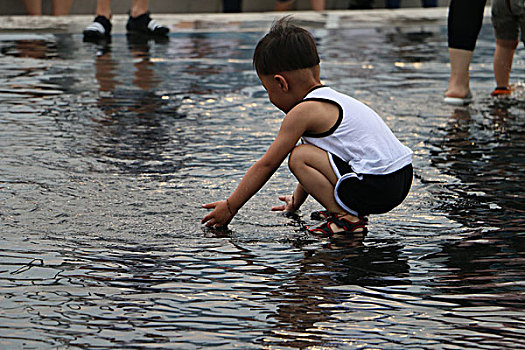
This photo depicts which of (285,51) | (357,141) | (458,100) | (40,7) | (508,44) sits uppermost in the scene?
(285,51)

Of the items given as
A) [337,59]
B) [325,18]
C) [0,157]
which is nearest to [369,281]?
[0,157]

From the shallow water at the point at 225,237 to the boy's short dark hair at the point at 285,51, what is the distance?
61cm

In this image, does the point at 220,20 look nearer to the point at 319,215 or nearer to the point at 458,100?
the point at 458,100

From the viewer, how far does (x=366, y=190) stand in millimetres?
3230

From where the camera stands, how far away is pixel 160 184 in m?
3.92

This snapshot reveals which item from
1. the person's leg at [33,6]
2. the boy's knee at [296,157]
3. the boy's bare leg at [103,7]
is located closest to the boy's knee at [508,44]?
the boy's knee at [296,157]

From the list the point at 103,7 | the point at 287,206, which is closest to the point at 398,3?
the point at 103,7

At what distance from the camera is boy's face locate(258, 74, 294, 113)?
3.29 metres

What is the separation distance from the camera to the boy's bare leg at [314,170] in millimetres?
3232

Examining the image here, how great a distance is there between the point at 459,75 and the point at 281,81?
2.89m

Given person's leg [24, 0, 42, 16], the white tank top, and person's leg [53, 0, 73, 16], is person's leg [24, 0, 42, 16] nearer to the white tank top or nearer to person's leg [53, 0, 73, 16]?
→ person's leg [53, 0, 73, 16]

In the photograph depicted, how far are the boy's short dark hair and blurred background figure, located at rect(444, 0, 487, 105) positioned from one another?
9.26ft

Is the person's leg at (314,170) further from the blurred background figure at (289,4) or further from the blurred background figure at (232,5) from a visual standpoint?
the blurred background figure at (232,5)

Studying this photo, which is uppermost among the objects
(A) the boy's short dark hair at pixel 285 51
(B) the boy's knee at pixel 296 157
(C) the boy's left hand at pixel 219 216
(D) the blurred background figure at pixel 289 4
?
(A) the boy's short dark hair at pixel 285 51
